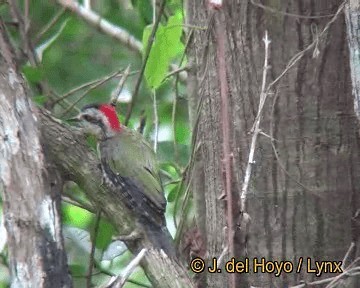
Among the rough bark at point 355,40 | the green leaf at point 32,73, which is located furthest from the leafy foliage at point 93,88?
the rough bark at point 355,40

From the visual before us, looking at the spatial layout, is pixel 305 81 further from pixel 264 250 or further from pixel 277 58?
pixel 264 250

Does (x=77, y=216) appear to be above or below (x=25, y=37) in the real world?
below

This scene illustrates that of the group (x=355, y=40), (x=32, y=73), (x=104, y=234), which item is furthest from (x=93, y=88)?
(x=355, y=40)

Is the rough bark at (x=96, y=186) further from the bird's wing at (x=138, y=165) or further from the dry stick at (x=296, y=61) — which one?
the dry stick at (x=296, y=61)

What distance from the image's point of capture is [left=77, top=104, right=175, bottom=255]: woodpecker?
1.99 metres

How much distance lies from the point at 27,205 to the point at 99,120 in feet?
2.32

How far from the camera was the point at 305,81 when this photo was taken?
1804 millimetres

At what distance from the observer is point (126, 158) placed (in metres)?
2.20

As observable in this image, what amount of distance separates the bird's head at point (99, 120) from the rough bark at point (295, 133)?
391 mm

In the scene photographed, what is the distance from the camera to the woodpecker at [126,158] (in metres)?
1.99

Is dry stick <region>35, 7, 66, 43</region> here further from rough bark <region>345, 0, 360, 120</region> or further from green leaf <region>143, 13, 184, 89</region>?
rough bark <region>345, 0, 360, 120</region>

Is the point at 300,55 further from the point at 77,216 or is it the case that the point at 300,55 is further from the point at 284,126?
the point at 77,216

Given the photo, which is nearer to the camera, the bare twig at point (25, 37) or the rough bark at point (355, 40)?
the rough bark at point (355, 40)

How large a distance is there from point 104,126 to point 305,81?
2.03 feet
